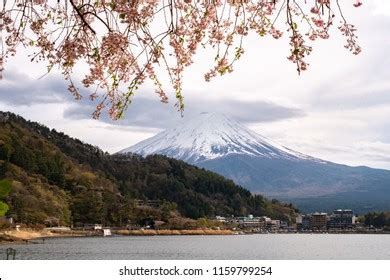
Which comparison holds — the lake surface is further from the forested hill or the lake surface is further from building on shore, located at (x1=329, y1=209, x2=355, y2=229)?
building on shore, located at (x1=329, y1=209, x2=355, y2=229)

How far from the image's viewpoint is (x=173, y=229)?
7294 centimetres

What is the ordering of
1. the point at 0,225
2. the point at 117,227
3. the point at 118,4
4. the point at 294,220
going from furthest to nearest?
the point at 294,220 < the point at 117,227 < the point at 0,225 < the point at 118,4

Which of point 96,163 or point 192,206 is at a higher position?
point 96,163

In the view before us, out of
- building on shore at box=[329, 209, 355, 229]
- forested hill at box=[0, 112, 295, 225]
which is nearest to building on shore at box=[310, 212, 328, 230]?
building on shore at box=[329, 209, 355, 229]

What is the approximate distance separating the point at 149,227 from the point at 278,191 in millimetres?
108423

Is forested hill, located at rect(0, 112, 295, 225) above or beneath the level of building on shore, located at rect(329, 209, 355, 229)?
above

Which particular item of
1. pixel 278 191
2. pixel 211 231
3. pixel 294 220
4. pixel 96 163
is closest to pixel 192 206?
pixel 211 231

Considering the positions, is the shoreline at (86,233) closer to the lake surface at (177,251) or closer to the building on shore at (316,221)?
the lake surface at (177,251)

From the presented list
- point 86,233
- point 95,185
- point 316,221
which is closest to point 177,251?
point 86,233

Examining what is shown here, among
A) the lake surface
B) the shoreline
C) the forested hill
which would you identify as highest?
the forested hill

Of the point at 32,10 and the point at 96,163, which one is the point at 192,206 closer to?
the point at 96,163

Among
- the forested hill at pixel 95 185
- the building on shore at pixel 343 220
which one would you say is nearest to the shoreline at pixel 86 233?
the forested hill at pixel 95 185

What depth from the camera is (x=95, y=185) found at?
226ft

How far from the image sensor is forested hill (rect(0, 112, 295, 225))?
5606cm
